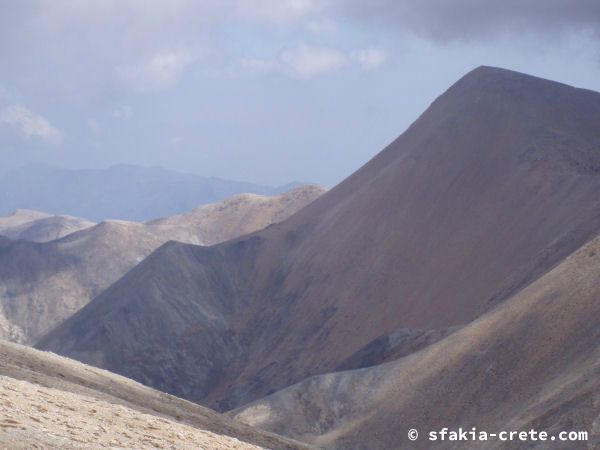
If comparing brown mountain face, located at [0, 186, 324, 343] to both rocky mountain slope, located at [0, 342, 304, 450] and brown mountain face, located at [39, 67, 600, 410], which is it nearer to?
brown mountain face, located at [39, 67, 600, 410]

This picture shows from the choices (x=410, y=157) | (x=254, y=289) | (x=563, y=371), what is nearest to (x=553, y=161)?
(x=410, y=157)

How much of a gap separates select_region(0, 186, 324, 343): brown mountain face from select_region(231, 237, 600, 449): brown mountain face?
45.2 m

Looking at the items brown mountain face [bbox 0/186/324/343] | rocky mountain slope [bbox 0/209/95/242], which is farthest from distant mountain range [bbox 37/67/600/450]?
rocky mountain slope [bbox 0/209/95/242]

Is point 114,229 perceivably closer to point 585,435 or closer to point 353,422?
point 353,422

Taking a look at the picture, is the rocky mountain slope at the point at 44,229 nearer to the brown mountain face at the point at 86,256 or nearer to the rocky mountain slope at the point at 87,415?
the brown mountain face at the point at 86,256

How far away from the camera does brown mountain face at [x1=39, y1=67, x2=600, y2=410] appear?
1785 inches

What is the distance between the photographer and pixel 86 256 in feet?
278

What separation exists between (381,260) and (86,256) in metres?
41.7

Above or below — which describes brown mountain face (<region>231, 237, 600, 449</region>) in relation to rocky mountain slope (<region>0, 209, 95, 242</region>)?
below

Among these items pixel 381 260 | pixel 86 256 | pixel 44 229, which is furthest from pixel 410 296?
pixel 44 229

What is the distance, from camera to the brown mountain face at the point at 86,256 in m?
77.1

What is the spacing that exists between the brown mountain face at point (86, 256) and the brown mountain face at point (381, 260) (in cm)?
1837

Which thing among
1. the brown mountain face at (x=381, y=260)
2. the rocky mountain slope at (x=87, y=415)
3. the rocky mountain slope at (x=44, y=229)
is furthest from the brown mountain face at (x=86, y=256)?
the rocky mountain slope at (x=87, y=415)

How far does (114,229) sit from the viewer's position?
90.2m
